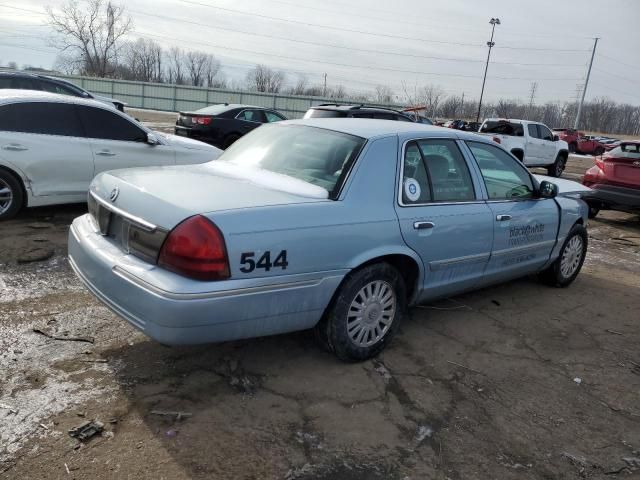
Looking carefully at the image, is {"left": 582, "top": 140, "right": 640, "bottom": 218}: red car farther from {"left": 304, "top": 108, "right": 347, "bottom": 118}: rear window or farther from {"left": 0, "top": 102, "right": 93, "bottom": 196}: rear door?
{"left": 0, "top": 102, "right": 93, "bottom": 196}: rear door

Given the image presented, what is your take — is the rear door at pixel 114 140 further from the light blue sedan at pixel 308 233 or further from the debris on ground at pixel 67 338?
the debris on ground at pixel 67 338

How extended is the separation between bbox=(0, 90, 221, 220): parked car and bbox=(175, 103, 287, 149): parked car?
20.9ft

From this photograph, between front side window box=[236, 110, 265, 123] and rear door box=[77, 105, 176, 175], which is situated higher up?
front side window box=[236, 110, 265, 123]

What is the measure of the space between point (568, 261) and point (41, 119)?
6207 mm

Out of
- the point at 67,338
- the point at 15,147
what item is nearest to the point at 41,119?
the point at 15,147

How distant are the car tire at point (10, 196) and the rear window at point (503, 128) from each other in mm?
13608

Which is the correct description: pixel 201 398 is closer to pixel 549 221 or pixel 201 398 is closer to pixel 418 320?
pixel 418 320

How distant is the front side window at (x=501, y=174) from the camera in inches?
174

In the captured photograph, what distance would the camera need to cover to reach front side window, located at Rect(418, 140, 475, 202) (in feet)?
12.9

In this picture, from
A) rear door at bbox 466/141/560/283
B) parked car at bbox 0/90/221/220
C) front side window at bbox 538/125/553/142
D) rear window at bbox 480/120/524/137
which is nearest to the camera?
rear door at bbox 466/141/560/283

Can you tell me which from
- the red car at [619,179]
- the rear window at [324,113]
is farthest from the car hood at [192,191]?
the red car at [619,179]

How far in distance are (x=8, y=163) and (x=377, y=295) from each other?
4.74 m

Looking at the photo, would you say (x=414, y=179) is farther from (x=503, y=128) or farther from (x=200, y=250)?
(x=503, y=128)


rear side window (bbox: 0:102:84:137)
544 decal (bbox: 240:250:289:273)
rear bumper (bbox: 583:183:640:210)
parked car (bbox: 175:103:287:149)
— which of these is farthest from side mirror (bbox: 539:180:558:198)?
parked car (bbox: 175:103:287:149)
